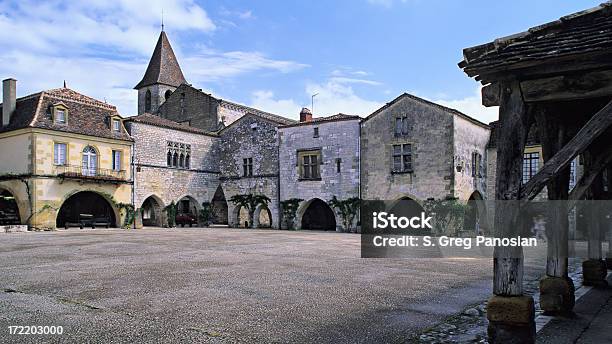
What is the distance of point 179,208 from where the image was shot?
30.6 meters

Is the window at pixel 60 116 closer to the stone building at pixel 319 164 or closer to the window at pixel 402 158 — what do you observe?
the stone building at pixel 319 164

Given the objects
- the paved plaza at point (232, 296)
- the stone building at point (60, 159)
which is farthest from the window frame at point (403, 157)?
the stone building at point (60, 159)

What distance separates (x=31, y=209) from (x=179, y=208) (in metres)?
9.75

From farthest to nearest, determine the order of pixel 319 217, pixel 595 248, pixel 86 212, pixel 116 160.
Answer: pixel 319 217 < pixel 86 212 < pixel 116 160 < pixel 595 248

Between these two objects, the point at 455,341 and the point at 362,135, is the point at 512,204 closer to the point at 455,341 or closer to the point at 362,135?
the point at 455,341

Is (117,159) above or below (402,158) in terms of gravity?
above

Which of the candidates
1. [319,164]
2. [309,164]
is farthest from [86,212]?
[319,164]

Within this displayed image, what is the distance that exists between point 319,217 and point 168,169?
8940 mm

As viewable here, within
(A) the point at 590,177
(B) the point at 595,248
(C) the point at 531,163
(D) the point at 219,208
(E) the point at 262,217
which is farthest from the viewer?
(D) the point at 219,208

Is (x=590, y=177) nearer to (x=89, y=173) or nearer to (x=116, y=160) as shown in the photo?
(x=89, y=173)

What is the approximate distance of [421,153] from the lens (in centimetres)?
2173

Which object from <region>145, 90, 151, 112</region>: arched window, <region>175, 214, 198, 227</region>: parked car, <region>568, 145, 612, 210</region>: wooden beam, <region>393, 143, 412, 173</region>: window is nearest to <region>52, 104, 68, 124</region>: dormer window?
<region>175, 214, 198, 227</region>: parked car

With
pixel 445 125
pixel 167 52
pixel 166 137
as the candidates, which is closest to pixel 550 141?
pixel 445 125

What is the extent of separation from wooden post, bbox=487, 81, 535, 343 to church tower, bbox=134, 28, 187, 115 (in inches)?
1448
